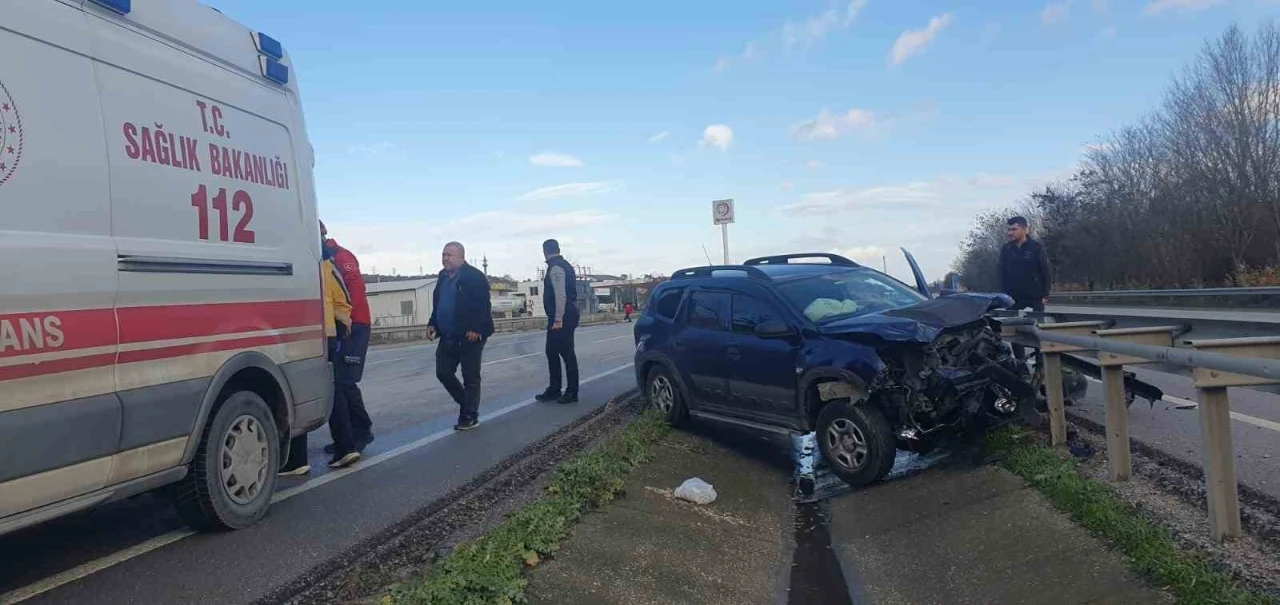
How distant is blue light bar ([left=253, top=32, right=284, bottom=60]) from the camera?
18.0ft

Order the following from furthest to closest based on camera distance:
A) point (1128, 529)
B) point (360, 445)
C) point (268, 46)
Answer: point (360, 445), point (268, 46), point (1128, 529)

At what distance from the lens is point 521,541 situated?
4273 mm

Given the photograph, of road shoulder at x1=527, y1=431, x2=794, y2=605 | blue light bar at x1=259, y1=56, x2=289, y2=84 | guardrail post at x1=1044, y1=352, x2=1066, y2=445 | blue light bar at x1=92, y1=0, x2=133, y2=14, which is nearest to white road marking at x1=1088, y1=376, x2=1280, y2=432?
guardrail post at x1=1044, y1=352, x2=1066, y2=445

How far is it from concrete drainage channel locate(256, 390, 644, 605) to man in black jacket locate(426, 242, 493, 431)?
1342 millimetres

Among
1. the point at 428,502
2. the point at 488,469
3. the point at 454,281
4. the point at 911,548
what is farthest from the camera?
the point at 454,281

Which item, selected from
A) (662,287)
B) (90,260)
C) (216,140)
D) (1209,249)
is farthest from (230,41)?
(1209,249)

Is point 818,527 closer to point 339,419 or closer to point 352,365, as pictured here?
point 339,419

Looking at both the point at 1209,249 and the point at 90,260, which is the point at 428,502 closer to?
the point at 90,260

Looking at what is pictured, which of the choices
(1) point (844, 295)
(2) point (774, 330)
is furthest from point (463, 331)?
(1) point (844, 295)

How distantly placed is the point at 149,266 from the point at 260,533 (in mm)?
1654

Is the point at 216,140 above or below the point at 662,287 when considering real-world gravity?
above

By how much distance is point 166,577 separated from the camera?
4.09m

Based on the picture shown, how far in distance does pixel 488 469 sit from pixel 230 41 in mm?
3337

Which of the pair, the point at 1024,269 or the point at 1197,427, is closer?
the point at 1197,427
